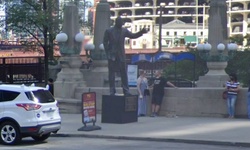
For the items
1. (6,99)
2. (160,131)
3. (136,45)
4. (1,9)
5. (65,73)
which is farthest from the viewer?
(136,45)

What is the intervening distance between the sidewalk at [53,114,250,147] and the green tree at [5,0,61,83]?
1053 centimetres

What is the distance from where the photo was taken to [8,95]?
15180mm

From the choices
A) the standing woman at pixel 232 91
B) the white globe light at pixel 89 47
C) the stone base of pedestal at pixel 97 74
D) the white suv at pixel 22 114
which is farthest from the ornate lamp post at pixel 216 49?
the white suv at pixel 22 114

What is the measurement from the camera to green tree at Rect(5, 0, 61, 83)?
30641mm

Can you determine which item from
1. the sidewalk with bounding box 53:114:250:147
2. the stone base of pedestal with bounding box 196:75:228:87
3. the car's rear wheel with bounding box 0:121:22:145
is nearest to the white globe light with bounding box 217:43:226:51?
the stone base of pedestal with bounding box 196:75:228:87

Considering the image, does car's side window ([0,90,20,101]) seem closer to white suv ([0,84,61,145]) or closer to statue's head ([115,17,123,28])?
white suv ([0,84,61,145])

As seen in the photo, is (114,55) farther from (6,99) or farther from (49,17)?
(49,17)

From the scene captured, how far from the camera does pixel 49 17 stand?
31.0 meters

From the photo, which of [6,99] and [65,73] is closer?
[6,99]

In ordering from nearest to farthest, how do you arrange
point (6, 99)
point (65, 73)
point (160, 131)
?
1. point (6, 99)
2. point (160, 131)
3. point (65, 73)

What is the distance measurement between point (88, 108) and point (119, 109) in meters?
1.94

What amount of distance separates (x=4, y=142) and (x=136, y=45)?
8009 cm

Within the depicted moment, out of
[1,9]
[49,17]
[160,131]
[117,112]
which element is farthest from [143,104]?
[1,9]

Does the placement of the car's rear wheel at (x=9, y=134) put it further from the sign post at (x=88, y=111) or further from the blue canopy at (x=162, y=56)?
the blue canopy at (x=162, y=56)
